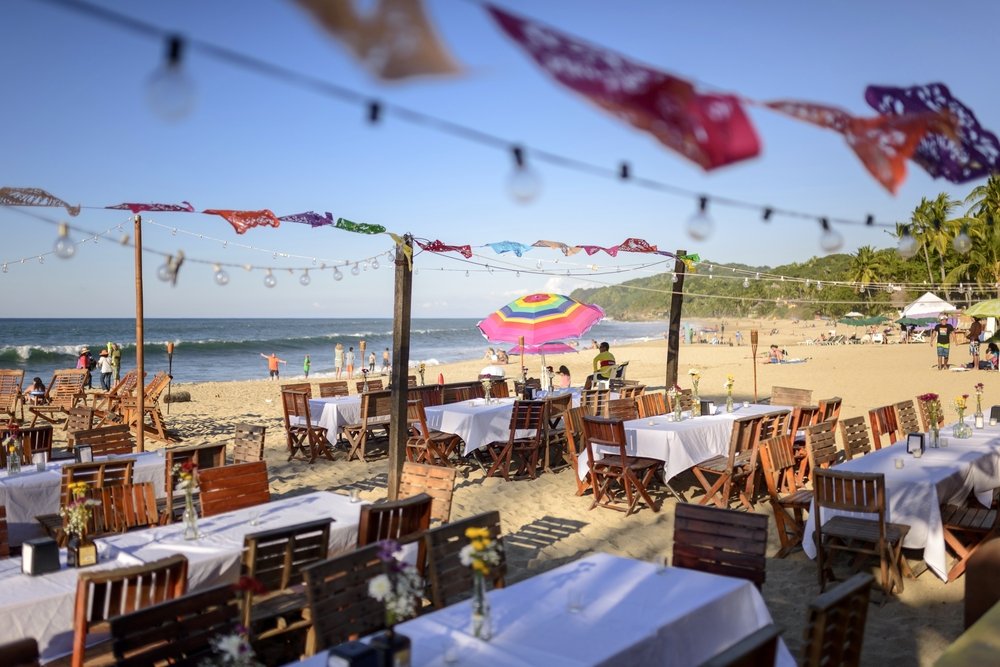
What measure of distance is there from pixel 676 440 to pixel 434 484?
10.3 feet

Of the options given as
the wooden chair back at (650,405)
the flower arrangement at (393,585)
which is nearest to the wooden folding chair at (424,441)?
the wooden chair back at (650,405)

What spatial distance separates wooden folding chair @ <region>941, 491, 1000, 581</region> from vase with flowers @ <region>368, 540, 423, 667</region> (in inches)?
168

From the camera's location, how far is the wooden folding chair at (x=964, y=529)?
5.32 m

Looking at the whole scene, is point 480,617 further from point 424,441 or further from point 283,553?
point 424,441

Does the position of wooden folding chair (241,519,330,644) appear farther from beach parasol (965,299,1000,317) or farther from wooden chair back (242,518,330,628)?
beach parasol (965,299,1000,317)

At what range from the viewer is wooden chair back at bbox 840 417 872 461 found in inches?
278

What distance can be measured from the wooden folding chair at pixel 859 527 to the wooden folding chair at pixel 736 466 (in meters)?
1.80

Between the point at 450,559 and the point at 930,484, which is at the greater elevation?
the point at 930,484

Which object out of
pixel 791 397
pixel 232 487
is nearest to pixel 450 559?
pixel 232 487

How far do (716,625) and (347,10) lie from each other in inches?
113

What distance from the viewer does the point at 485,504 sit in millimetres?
7941

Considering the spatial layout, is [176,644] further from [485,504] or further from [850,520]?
[485,504]

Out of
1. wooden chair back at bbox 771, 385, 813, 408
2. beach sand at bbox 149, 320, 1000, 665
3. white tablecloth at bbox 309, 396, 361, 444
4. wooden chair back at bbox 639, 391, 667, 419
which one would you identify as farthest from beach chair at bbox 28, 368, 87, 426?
wooden chair back at bbox 771, 385, 813, 408

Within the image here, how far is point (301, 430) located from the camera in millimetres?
10500
